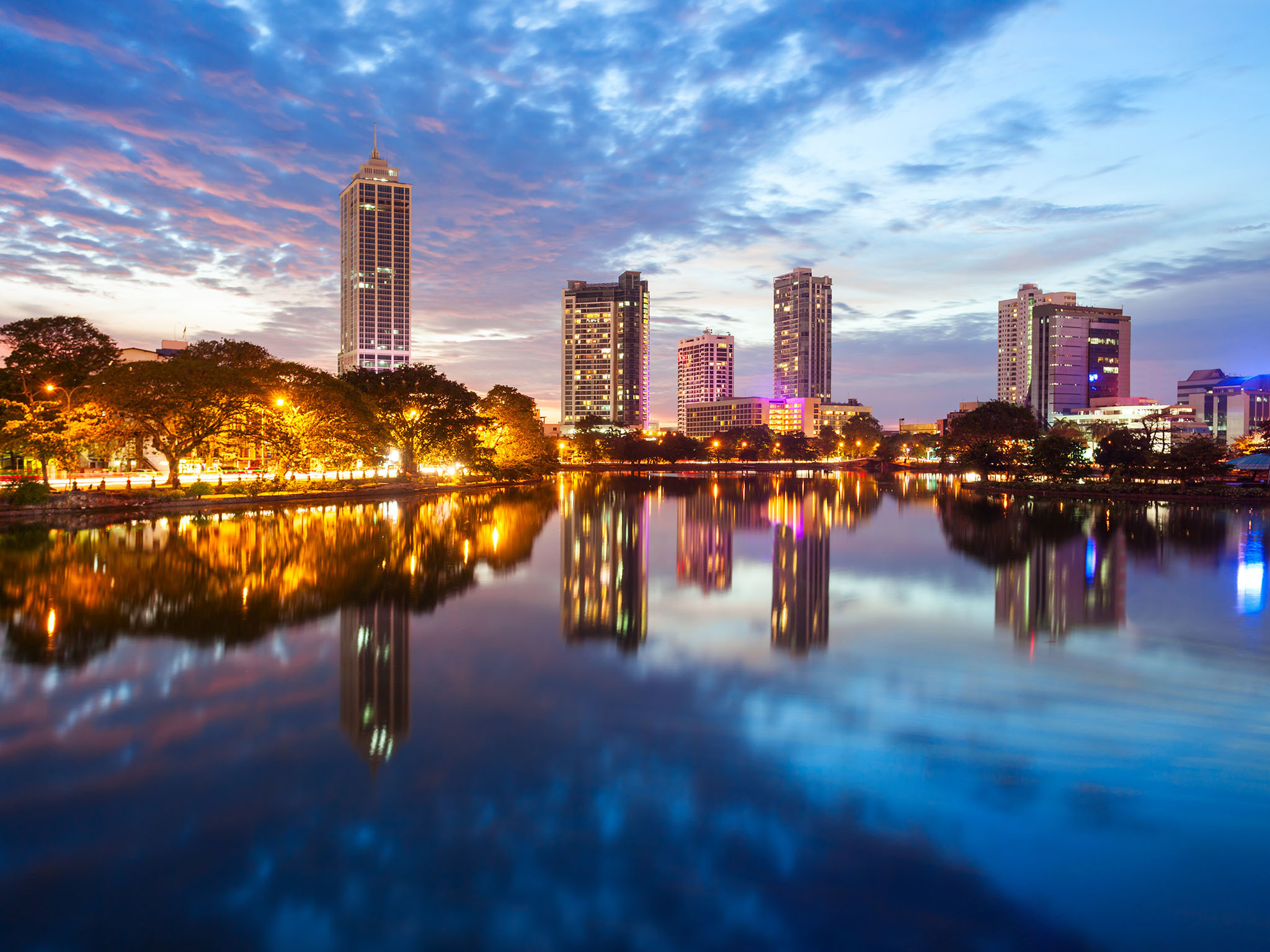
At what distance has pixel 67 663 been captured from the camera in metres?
11.6

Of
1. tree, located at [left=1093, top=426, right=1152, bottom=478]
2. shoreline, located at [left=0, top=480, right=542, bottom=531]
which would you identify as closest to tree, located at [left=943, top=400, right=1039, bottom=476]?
tree, located at [left=1093, top=426, right=1152, bottom=478]

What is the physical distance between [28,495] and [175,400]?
9042mm

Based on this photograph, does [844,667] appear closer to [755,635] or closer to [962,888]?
[755,635]

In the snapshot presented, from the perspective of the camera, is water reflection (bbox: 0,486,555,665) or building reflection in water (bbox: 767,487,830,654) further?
building reflection in water (bbox: 767,487,830,654)

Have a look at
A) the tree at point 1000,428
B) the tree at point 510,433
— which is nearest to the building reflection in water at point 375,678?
the tree at point 510,433

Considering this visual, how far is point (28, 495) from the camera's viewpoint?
113 ft

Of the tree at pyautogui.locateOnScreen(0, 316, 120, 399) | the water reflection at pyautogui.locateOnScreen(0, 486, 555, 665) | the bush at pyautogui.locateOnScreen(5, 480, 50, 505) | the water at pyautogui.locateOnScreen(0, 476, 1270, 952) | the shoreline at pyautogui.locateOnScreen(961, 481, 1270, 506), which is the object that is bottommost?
the water at pyautogui.locateOnScreen(0, 476, 1270, 952)

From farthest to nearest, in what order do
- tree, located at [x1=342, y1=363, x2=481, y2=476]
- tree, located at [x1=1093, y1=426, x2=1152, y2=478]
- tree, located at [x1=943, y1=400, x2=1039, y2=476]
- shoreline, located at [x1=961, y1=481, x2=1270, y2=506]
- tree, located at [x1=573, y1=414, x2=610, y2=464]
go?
tree, located at [x1=573, y1=414, x2=610, y2=464]
tree, located at [x1=943, y1=400, x2=1039, y2=476]
tree, located at [x1=1093, y1=426, x2=1152, y2=478]
tree, located at [x1=342, y1=363, x2=481, y2=476]
shoreline, located at [x1=961, y1=481, x2=1270, y2=506]

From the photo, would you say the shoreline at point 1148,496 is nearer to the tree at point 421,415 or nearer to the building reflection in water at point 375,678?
the tree at point 421,415

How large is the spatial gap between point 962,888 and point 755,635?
27.7 ft

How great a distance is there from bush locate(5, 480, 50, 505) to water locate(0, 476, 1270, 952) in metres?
19.5

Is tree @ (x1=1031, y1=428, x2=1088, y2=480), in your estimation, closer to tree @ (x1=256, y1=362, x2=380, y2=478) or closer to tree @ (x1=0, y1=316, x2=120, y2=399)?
tree @ (x1=256, y1=362, x2=380, y2=478)

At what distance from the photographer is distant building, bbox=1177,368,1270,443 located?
163 meters

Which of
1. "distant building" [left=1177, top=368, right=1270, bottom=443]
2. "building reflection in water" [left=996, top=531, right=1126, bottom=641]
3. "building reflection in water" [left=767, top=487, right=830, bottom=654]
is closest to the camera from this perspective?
"building reflection in water" [left=767, top=487, right=830, bottom=654]
